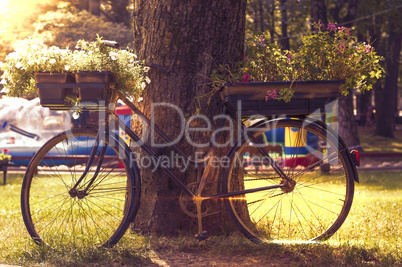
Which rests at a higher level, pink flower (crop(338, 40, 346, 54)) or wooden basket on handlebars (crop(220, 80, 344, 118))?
pink flower (crop(338, 40, 346, 54))

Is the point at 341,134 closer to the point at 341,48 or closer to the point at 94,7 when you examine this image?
the point at 94,7

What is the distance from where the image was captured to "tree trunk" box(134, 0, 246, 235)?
14.3ft

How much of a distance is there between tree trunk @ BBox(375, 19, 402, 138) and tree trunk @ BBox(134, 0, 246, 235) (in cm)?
2095

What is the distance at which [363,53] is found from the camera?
386 centimetres

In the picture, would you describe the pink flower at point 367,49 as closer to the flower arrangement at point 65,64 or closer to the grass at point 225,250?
the grass at point 225,250

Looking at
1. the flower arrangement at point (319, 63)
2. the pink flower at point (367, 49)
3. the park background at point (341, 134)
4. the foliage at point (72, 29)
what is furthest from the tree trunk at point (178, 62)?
the foliage at point (72, 29)

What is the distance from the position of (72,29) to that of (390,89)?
15.6m

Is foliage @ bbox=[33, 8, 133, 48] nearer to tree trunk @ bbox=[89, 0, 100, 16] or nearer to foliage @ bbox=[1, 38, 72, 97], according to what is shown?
tree trunk @ bbox=[89, 0, 100, 16]

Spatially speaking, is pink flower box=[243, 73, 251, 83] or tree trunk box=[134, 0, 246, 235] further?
tree trunk box=[134, 0, 246, 235]

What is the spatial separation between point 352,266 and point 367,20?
64.9 feet

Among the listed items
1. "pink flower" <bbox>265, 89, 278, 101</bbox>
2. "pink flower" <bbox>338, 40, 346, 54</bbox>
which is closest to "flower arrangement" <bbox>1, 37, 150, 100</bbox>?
"pink flower" <bbox>265, 89, 278, 101</bbox>

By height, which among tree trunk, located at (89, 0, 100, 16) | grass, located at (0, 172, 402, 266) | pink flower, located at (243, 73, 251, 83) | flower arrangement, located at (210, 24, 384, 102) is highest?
tree trunk, located at (89, 0, 100, 16)

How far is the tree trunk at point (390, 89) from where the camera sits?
80.0ft

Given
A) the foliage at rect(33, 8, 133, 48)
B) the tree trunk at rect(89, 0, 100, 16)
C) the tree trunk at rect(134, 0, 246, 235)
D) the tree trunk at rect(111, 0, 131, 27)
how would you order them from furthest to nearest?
the tree trunk at rect(111, 0, 131, 27)
the tree trunk at rect(89, 0, 100, 16)
the foliage at rect(33, 8, 133, 48)
the tree trunk at rect(134, 0, 246, 235)
